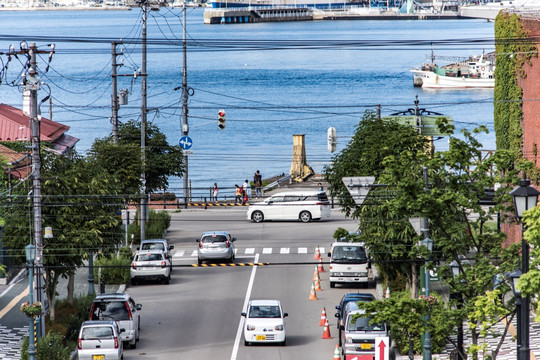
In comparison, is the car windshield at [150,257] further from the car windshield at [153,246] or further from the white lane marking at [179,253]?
the white lane marking at [179,253]

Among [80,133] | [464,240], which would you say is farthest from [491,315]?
[80,133]

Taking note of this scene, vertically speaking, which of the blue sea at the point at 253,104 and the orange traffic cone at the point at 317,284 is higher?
the blue sea at the point at 253,104

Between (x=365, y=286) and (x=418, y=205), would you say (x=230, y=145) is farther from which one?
(x=418, y=205)

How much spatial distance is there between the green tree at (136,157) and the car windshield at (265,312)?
1404 cm

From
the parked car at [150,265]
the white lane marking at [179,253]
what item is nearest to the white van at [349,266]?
the parked car at [150,265]

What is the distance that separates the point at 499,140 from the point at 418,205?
23.1 meters

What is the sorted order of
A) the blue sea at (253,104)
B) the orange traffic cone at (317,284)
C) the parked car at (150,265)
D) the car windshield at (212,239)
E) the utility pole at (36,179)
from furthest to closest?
the blue sea at (253,104), the car windshield at (212,239), the parked car at (150,265), the orange traffic cone at (317,284), the utility pole at (36,179)

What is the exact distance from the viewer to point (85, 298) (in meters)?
33.5

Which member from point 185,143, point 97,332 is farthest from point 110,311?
point 185,143

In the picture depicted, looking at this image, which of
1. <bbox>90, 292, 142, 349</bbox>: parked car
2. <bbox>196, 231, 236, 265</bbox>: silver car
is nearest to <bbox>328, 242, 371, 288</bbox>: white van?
<bbox>196, 231, 236, 265</bbox>: silver car

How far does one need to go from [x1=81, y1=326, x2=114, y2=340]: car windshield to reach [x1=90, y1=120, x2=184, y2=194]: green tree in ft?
50.3

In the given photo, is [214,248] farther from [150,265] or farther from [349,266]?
[349,266]

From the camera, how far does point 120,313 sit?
29.8m

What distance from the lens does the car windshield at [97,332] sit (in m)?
27.4
